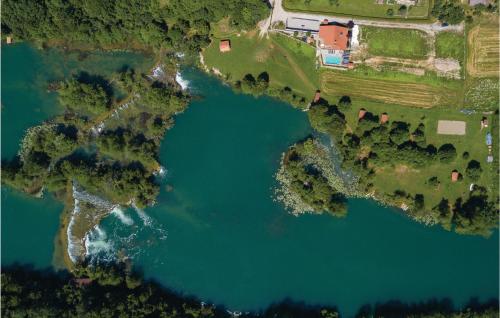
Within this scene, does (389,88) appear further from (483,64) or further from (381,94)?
(483,64)

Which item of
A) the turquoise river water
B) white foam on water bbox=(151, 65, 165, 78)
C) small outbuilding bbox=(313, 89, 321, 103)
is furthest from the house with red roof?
white foam on water bbox=(151, 65, 165, 78)

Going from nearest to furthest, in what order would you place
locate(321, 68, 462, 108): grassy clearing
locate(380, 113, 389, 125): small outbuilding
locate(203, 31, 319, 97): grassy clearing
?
locate(380, 113, 389, 125): small outbuilding, locate(203, 31, 319, 97): grassy clearing, locate(321, 68, 462, 108): grassy clearing

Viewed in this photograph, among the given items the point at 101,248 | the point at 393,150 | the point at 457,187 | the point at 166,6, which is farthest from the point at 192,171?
the point at 457,187

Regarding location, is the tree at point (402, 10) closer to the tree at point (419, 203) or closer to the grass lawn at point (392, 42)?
the grass lawn at point (392, 42)

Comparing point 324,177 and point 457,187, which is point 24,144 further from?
point 457,187

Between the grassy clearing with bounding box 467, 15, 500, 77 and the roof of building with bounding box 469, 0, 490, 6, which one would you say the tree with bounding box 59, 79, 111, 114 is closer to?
the grassy clearing with bounding box 467, 15, 500, 77
